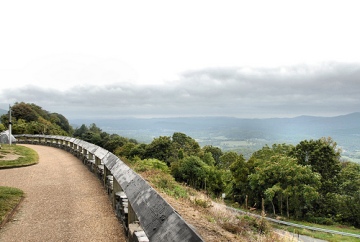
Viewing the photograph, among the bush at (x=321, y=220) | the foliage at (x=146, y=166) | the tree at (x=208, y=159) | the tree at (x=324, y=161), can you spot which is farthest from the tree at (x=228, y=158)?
the foliage at (x=146, y=166)

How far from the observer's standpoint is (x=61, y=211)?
19.4ft

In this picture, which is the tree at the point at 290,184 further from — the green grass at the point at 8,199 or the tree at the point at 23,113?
the tree at the point at 23,113

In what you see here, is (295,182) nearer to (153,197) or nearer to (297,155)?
(297,155)

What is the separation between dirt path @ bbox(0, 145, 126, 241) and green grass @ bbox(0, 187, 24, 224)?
0.17 meters

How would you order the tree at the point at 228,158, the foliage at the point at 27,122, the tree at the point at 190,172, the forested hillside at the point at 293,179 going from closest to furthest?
1. the foliage at the point at 27,122
2. the forested hillside at the point at 293,179
3. the tree at the point at 190,172
4. the tree at the point at 228,158

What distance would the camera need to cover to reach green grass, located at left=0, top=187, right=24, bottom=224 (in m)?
5.55

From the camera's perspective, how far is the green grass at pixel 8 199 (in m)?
5.55

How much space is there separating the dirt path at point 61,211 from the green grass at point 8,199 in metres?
0.17

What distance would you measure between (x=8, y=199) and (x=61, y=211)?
1495 mm

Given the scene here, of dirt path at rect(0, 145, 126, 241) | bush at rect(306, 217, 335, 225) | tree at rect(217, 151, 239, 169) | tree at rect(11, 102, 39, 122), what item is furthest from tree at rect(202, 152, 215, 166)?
dirt path at rect(0, 145, 126, 241)

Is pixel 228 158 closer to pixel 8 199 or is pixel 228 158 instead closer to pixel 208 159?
pixel 208 159

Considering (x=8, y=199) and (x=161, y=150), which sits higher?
(x=8, y=199)

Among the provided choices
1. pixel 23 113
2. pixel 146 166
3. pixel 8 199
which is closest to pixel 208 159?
pixel 23 113

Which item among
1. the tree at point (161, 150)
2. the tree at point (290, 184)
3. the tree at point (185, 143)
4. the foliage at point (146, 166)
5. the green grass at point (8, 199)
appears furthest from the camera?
the tree at point (185, 143)
